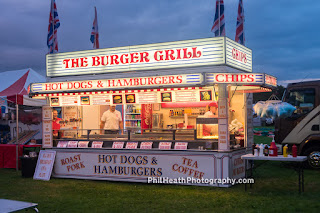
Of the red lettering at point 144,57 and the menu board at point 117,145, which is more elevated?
the red lettering at point 144,57

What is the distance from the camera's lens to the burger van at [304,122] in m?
11.6

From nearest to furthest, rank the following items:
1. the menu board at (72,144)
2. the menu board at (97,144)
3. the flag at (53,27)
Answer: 1. the menu board at (97,144)
2. the menu board at (72,144)
3. the flag at (53,27)

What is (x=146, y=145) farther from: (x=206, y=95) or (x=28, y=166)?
(x=28, y=166)

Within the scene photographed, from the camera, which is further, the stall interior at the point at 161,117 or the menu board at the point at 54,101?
the menu board at the point at 54,101

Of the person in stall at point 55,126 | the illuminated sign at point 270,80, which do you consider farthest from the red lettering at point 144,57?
the person in stall at point 55,126

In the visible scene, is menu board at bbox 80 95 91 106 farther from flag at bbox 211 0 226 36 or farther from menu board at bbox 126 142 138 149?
flag at bbox 211 0 226 36

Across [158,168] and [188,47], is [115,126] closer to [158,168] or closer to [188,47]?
[158,168]

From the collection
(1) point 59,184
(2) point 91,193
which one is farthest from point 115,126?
(2) point 91,193

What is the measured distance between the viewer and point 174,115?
14.2 m

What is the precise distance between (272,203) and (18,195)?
6.04m

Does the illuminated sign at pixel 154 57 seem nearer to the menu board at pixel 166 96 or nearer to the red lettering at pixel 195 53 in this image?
the red lettering at pixel 195 53

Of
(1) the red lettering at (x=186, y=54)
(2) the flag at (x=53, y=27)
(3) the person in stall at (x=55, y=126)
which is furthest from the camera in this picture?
(2) the flag at (x=53, y=27)

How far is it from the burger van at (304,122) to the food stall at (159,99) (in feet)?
5.49

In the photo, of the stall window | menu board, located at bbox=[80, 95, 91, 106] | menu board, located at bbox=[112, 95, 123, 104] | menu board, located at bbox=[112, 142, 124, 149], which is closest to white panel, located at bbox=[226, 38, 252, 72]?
the stall window
